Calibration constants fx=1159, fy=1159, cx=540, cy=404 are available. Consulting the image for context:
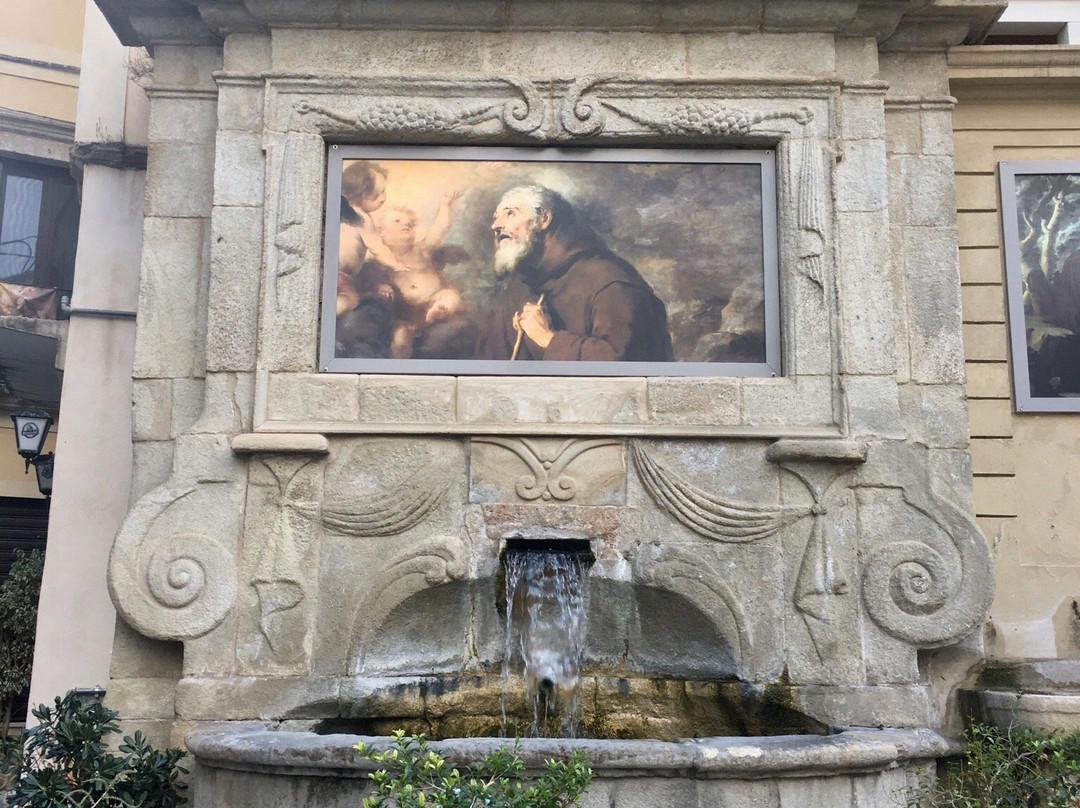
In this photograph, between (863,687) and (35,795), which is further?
(863,687)

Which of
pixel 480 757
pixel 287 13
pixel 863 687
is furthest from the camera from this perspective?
pixel 287 13

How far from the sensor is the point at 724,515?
6.39 m

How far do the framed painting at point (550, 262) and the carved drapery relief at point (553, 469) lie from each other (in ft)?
1.46

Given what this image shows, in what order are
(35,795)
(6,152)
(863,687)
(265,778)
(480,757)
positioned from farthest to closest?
1. (6,152)
2. (863,687)
3. (35,795)
4. (265,778)
5. (480,757)

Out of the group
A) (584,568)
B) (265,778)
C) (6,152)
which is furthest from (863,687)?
(6,152)

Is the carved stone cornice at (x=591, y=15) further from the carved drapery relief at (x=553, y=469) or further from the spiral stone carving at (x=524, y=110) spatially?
the carved drapery relief at (x=553, y=469)

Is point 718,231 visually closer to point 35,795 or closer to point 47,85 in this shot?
point 35,795

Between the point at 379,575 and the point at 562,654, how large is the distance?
1.13 meters

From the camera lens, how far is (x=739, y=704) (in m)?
6.31

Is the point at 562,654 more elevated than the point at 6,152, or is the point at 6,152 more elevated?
the point at 6,152

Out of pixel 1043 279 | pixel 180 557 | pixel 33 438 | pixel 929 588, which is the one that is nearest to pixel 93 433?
pixel 33 438

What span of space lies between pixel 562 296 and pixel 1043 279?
10.8 ft

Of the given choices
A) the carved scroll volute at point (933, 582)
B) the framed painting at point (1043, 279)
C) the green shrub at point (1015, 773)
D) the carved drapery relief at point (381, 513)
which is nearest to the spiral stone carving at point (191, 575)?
the carved drapery relief at point (381, 513)

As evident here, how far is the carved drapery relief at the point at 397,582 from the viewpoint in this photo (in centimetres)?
630
